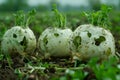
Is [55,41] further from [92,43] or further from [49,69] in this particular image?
[49,69]

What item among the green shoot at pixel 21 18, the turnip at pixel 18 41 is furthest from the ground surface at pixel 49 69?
the green shoot at pixel 21 18

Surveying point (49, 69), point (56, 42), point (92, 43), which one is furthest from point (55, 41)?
point (49, 69)

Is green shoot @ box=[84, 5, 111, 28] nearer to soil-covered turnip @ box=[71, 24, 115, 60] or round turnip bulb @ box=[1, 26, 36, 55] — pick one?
soil-covered turnip @ box=[71, 24, 115, 60]

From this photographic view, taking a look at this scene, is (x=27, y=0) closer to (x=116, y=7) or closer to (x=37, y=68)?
(x=116, y=7)

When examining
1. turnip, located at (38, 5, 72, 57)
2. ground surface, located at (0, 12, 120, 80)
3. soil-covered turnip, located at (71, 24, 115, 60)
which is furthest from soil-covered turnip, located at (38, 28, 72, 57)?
soil-covered turnip, located at (71, 24, 115, 60)

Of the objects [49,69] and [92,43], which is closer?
[49,69]

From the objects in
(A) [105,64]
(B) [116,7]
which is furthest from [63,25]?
(B) [116,7]
